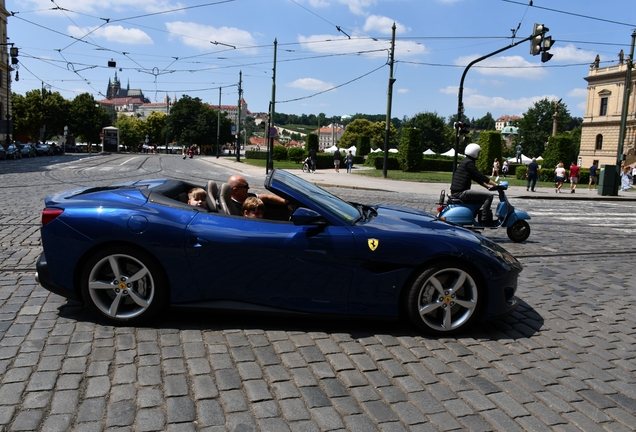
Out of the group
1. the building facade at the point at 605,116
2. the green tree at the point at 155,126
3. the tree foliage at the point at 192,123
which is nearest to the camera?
the building facade at the point at 605,116

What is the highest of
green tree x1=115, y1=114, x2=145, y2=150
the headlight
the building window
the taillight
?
the building window

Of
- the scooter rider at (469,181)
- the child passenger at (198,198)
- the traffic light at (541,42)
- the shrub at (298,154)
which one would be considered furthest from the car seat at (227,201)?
the shrub at (298,154)

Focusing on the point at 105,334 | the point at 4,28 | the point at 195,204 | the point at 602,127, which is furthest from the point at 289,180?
the point at 602,127

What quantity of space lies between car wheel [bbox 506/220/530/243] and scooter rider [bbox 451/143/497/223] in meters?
0.52

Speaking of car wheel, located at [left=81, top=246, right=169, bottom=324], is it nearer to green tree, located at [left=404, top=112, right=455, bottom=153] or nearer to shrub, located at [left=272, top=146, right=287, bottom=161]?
shrub, located at [left=272, top=146, right=287, bottom=161]

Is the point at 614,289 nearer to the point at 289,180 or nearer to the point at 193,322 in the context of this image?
the point at 289,180

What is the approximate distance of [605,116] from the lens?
77.0m

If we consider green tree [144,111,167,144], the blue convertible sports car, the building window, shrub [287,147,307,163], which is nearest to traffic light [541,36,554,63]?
the blue convertible sports car

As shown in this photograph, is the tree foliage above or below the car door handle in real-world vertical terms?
above

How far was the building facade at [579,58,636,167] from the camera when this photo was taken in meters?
73.3

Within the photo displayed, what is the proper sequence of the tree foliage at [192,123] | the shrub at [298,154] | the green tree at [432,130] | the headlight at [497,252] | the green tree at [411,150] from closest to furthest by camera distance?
the headlight at [497,252] < the green tree at [411,150] < the shrub at [298,154] < the tree foliage at [192,123] < the green tree at [432,130]

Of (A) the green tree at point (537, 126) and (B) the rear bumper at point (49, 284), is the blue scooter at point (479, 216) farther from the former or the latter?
(A) the green tree at point (537, 126)

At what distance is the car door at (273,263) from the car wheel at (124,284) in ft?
1.12

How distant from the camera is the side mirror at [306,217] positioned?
4238 millimetres
